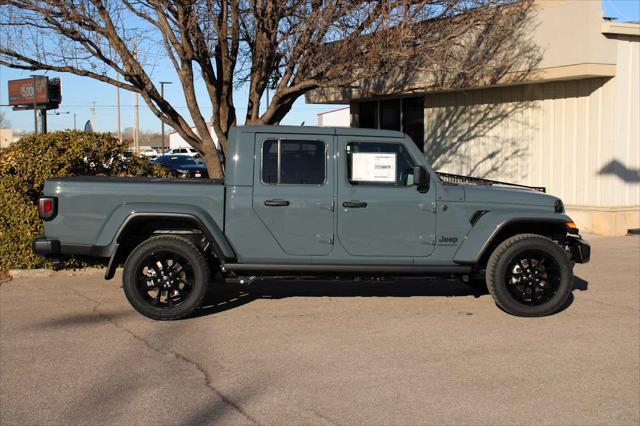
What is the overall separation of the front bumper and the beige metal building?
6290mm

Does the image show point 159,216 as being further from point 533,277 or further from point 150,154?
point 150,154

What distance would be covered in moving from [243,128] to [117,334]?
2376 millimetres

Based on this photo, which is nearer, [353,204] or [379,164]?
[353,204]

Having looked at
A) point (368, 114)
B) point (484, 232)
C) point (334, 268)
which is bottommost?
point (334, 268)

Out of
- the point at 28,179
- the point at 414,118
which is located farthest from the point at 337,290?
the point at 414,118

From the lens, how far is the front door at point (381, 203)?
7098mm

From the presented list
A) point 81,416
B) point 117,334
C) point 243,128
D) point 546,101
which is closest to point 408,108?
point 546,101

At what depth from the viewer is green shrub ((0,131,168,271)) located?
368 inches

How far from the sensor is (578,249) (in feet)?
24.6

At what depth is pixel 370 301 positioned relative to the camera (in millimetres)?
8047

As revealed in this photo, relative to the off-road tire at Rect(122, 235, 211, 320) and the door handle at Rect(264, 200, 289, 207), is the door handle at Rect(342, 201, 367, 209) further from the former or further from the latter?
the off-road tire at Rect(122, 235, 211, 320)

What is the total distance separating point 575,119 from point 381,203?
8.07 meters

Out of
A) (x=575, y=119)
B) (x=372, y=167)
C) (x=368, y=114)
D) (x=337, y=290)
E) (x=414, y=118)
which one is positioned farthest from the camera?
(x=368, y=114)

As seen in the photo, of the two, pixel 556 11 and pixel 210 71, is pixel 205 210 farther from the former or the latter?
pixel 556 11
